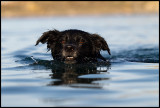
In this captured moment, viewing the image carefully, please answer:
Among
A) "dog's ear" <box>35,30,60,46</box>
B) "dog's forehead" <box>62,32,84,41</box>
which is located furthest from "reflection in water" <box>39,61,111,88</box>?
"dog's ear" <box>35,30,60,46</box>

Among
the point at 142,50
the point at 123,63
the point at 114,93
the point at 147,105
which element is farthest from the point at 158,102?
the point at 142,50

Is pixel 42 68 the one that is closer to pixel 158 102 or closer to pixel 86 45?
pixel 86 45

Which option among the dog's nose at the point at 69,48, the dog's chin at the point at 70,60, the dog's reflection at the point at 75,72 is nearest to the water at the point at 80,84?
the dog's reflection at the point at 75,72

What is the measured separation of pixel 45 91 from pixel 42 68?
3326mm

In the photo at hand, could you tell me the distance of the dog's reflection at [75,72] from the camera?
8143 mm

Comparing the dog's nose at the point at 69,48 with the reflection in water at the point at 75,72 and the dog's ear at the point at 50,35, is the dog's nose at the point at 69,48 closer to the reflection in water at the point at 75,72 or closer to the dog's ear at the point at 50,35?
the reflection in water at the point at 75,72

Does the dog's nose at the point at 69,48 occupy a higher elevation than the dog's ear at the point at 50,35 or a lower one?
lower

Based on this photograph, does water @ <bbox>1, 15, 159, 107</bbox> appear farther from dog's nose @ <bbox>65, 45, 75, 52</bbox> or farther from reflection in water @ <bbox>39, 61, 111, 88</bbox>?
dog's nose @ <bbox>65, 45, 75, 52</bbox>

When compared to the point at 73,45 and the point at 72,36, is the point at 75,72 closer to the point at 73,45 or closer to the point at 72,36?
the point at 73,45

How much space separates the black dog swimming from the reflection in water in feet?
0.62

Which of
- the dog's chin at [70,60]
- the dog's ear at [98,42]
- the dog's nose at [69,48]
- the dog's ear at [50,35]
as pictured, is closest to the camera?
the dog's nose at [69,48]

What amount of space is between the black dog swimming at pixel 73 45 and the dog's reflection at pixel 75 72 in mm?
207

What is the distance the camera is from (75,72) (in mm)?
9539

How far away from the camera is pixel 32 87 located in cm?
754
